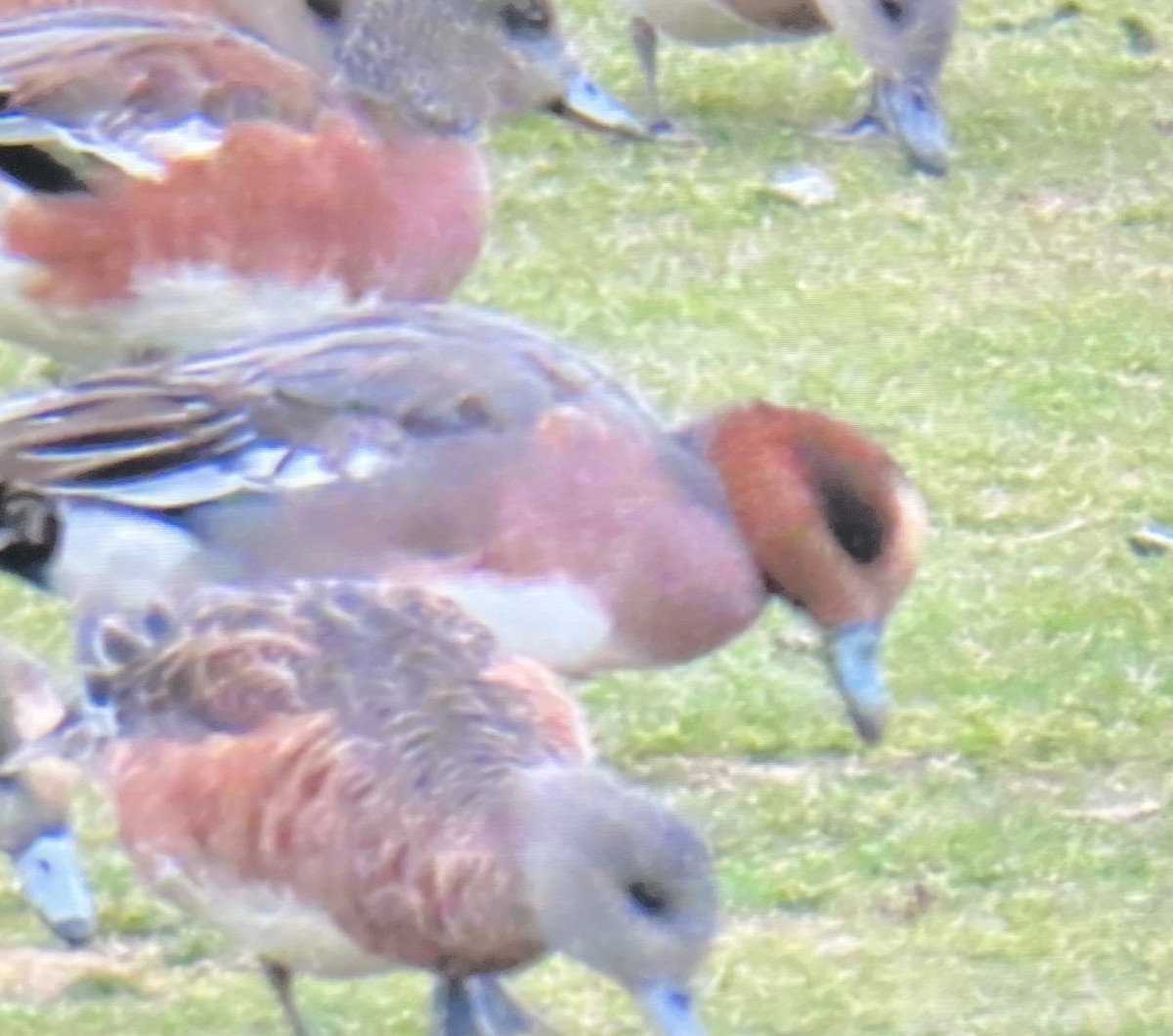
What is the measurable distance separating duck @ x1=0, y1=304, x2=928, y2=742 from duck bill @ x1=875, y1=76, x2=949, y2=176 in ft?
10.9

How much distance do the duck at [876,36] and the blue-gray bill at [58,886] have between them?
4022 millimetres

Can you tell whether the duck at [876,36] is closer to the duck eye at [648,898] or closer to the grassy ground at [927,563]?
the grassy ground at [927,563]

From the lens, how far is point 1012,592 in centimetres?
569

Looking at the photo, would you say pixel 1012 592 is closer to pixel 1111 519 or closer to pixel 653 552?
pixel 1111 519

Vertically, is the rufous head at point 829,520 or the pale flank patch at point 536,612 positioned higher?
the rufous head at point 829,520

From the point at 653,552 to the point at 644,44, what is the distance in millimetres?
3814

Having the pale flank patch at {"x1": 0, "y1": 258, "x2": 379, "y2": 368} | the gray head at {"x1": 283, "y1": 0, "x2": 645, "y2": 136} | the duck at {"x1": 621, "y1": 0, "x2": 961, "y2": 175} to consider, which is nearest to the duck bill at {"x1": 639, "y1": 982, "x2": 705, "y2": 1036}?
the pale flank patch at {"x1": 0, "y1": 258, "x2": 379, "y2": 368}

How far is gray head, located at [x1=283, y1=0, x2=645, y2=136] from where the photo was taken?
6039 mm

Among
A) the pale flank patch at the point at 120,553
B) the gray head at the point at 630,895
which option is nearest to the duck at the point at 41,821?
the pale flank patch at the point at 120,553

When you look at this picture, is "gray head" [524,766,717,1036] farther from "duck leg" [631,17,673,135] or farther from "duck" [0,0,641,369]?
"duck leg" [631,17,673,135]

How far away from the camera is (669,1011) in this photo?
3643mm

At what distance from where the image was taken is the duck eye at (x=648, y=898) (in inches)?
142

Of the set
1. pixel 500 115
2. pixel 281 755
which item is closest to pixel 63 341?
pixel 500 115

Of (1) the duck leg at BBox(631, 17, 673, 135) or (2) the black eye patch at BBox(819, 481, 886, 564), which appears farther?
(1) the duck leg at BBox(631, 17, 673, 135)
